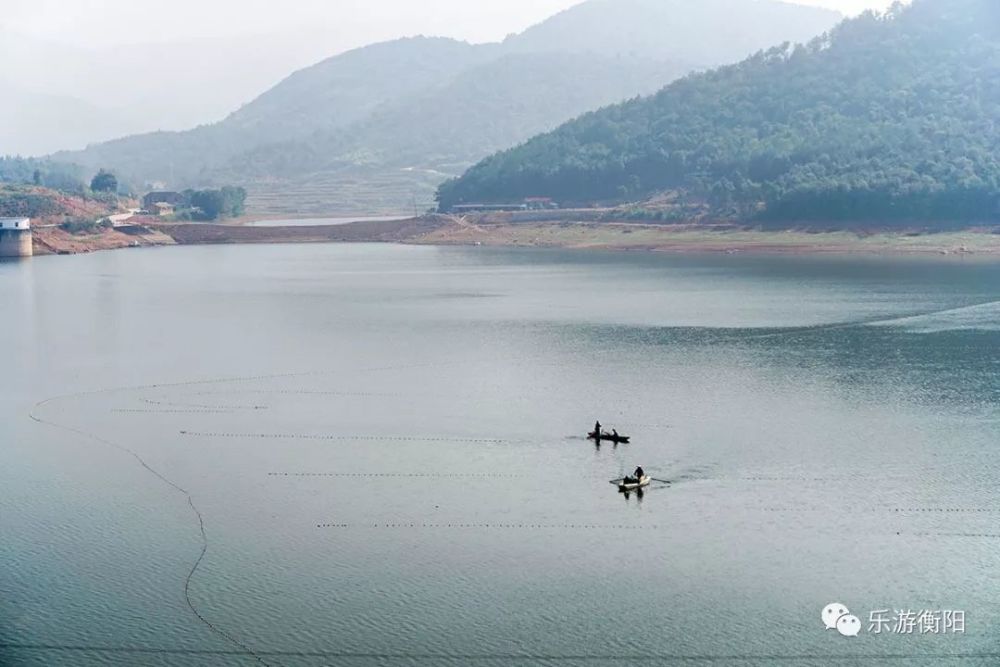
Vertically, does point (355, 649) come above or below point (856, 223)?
below

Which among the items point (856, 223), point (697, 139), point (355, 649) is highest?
point (697, 139)

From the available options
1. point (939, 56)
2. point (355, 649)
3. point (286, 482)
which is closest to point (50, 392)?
point (286, 482)

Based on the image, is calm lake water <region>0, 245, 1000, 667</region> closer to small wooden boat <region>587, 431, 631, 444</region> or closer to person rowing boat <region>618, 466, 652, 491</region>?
person rowing boat <region>618, 466, 652, 491</region>

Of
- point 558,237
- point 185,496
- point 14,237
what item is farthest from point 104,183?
point 185,496

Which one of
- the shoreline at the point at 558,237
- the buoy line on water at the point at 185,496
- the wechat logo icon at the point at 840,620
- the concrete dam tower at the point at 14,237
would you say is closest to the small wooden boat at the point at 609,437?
the buoy line on water at the point at 185,496

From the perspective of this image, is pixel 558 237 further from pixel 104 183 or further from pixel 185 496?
pixel 185 496

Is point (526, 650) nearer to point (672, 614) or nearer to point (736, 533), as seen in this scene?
point (672, 614)

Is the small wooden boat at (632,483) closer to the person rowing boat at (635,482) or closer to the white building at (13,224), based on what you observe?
the person rowing boat at (635,482)
